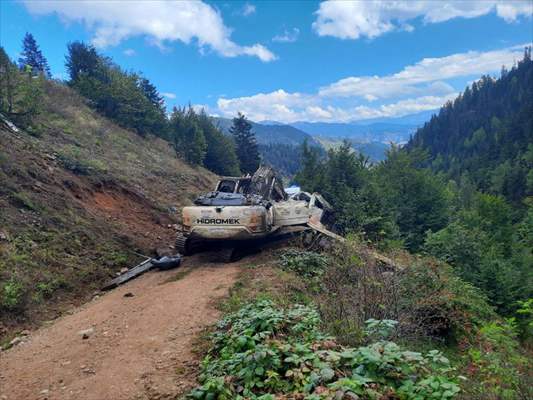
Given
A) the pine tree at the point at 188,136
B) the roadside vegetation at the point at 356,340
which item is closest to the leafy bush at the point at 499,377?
the roadside vegetation at the point at 356,340

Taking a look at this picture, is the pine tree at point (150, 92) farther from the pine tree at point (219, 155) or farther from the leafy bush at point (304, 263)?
the leafy bush at point (304, 263)

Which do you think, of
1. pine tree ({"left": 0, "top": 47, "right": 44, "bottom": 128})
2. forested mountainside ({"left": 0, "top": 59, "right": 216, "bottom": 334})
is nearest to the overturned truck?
forested mountainside ({"left": 0, "top": 59, "right": 216, "bottom": 334})

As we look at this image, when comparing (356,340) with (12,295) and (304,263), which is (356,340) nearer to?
(304,263)

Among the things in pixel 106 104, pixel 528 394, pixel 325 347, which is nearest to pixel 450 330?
pixel 528 394

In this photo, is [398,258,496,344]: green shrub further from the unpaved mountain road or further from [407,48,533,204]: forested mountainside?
[407,48,533,204]: forested mountainside

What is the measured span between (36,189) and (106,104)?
74.9 ft

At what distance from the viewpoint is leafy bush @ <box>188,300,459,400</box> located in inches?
133

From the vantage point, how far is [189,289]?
808 cm

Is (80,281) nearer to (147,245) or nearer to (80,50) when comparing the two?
(147,245)

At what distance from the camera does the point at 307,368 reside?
396 centimetres

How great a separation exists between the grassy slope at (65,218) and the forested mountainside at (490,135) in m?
57.0

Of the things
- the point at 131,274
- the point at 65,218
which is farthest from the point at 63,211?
the point at 131,274

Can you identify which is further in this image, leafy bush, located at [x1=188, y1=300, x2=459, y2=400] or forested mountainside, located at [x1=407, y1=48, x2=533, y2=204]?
forested mountainside, located at [x1=407, y1=48, x2=533, y2=204]

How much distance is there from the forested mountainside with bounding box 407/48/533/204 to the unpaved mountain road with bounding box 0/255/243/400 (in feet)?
202
